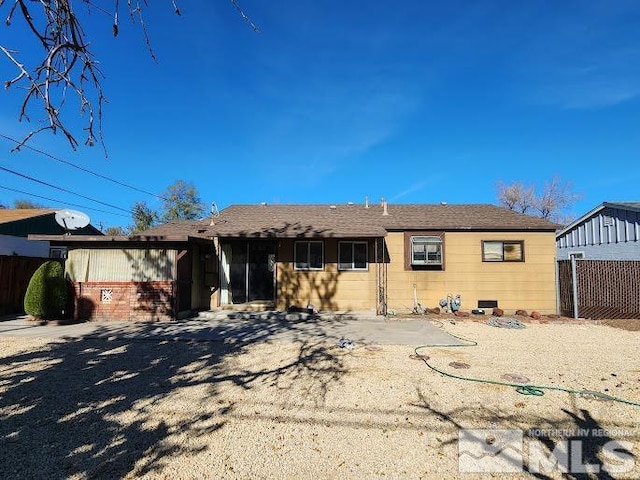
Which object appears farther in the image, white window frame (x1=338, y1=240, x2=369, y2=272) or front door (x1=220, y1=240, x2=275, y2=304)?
front door (x1=220, y1=240, x2=275, y2=304)

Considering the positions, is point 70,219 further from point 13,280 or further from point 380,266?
point 380,266

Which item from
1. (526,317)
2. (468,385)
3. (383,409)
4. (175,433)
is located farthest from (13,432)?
(526,317)

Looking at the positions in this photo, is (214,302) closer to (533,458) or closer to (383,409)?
(383,409)

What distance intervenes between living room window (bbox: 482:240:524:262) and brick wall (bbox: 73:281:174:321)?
32.2 ft

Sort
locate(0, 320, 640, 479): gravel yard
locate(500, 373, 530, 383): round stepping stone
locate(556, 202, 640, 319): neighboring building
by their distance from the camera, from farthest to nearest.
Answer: locate(556, 202, 640, 319): neighboring building → locate(500, 373, 530, 383): round stepping stone → locate(0, 320, 640, 479): gravel yard

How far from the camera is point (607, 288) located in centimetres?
1124

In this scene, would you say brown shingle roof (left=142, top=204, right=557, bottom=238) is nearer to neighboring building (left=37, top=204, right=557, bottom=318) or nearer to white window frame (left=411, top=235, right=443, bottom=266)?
neighboring building (left=37, top=204, right=557, bottom=318)

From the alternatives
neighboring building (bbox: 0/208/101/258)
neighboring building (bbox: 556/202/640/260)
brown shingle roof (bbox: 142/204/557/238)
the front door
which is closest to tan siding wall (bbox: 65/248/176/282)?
brown shingle roof (bbox: 142/204/557/238)

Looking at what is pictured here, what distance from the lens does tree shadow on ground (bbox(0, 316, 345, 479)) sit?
318 centimetres

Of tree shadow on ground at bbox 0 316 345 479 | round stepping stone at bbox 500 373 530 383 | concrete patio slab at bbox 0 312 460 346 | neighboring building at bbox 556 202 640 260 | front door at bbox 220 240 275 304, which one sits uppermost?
neighboring building at bbox 556 202 640 260

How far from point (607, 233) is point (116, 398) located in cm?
1594

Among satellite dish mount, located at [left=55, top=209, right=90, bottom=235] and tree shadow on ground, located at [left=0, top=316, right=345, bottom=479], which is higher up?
satellite dish mount, located at [left=55, top=209, right=90, bottom=235]

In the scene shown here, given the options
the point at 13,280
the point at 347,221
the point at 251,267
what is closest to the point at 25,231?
the point at 13,280

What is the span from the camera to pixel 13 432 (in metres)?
3.65
